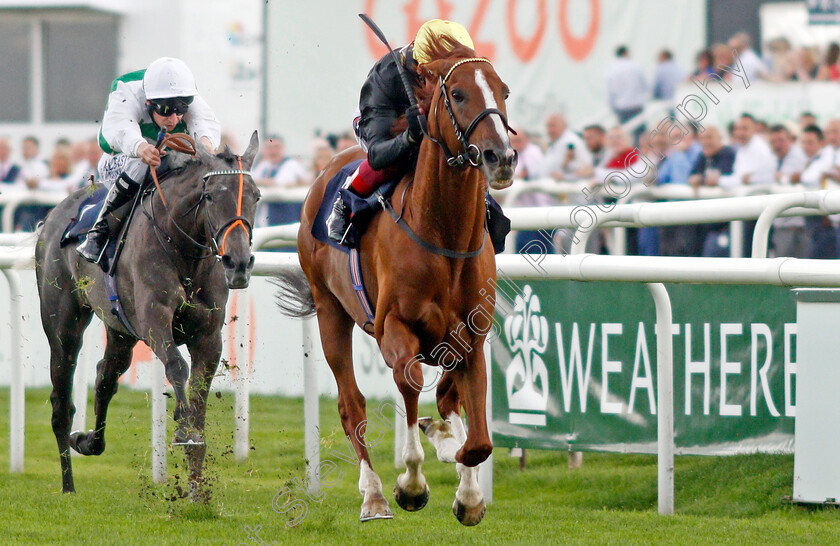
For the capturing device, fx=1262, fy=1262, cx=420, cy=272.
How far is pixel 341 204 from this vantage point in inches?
199

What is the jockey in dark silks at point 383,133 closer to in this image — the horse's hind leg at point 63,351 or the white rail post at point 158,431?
the white rail post at point 158,431

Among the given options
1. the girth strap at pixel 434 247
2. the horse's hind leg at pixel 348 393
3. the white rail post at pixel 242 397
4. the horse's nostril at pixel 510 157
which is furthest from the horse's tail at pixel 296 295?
the horse's nostril at pixel 510 157

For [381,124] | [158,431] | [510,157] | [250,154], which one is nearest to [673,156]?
[250,154]

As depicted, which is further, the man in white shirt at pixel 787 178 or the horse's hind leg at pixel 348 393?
the man in white shirt at pixel 787 178

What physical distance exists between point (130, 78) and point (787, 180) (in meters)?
5.11

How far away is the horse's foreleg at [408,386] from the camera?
4.34m

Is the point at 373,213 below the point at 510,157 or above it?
below

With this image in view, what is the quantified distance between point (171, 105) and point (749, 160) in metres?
4.88

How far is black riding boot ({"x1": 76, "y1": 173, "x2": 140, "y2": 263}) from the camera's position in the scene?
6.14m

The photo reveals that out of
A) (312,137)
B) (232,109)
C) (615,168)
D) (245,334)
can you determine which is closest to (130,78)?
(245,334)

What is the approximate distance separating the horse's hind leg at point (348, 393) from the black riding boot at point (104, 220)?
4.04 feet

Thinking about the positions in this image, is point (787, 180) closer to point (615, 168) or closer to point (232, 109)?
point (615, 168)

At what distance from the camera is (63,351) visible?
664 cm

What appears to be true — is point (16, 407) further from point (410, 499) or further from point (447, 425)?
point (410, 499)
